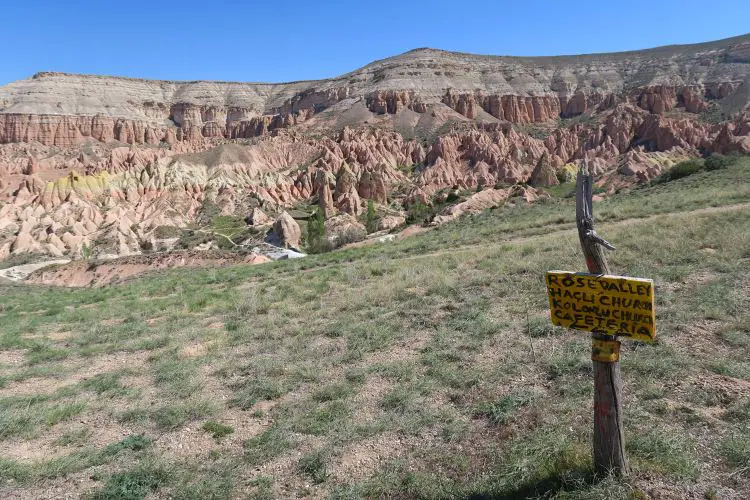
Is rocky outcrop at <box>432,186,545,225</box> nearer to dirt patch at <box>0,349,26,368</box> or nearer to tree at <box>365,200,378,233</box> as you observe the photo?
tree at <box>365,200,378,233</box>

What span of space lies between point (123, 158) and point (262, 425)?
8291 cm

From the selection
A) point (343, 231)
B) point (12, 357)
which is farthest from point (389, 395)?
point (343, 231)

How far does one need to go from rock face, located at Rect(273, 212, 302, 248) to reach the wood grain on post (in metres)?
42.7

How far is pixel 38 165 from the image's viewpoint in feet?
246

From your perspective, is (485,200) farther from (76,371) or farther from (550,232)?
(76,371)

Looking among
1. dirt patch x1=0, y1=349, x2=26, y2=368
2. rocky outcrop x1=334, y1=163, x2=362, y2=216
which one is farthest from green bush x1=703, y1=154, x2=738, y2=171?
dirt patch x1=0, y1=349, x2=26, y2=368

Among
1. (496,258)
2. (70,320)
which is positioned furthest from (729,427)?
(70,320)

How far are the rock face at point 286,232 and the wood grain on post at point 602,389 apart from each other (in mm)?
42707

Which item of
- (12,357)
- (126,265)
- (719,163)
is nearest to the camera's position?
(12,357)

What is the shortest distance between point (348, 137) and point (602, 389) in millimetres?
87684

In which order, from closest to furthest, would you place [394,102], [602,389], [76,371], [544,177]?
[602,389], [76,371], [544,177], [394,102]

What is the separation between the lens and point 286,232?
47.0 meters

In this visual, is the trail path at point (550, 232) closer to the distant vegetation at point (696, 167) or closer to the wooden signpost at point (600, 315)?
the wooden signpost at point (600, 315)

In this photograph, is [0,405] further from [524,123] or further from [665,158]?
[524,123]
